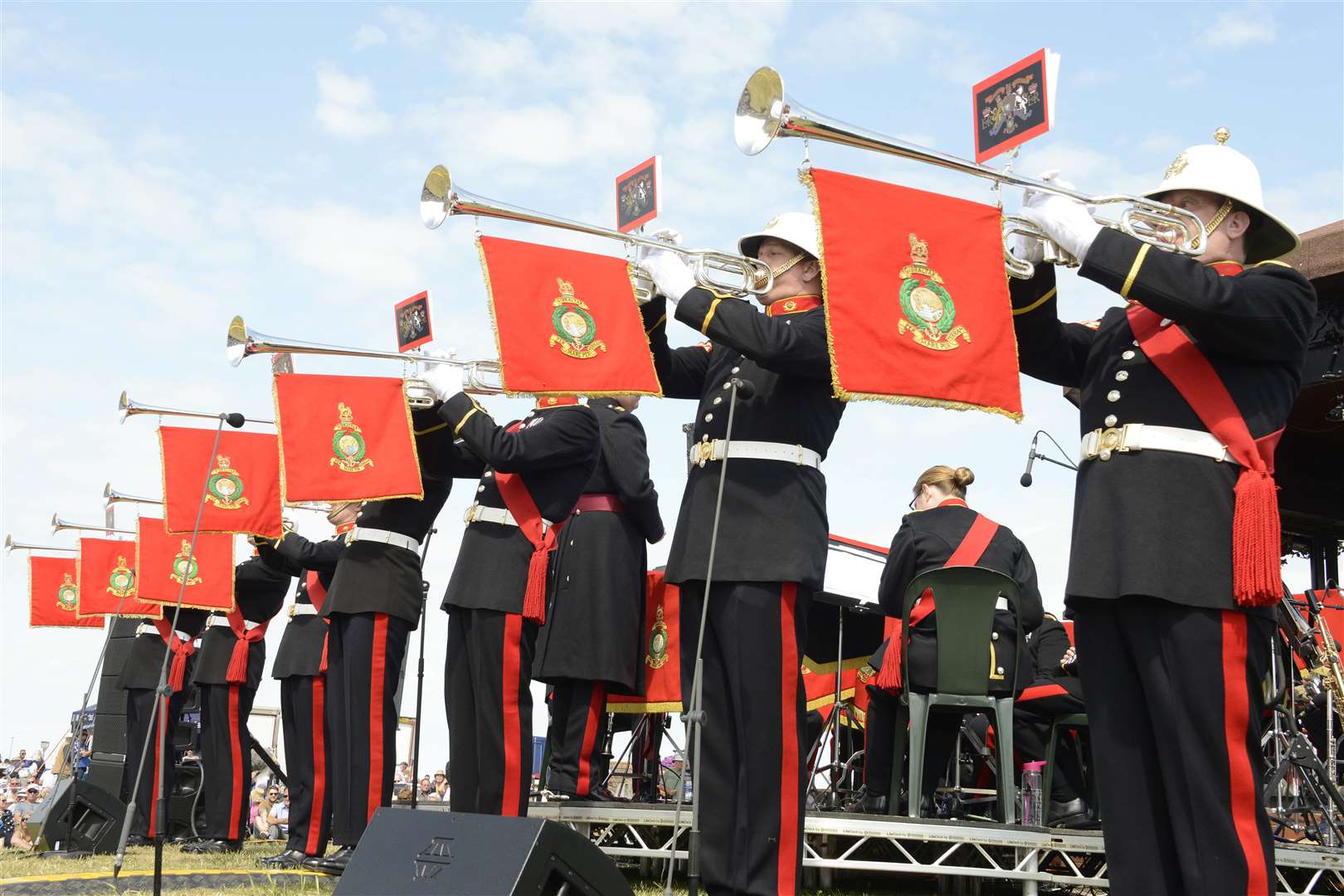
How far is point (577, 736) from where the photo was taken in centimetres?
660

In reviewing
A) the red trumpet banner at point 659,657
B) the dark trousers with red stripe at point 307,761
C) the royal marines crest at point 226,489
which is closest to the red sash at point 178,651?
the dark trousers with red stripe at point 307,761

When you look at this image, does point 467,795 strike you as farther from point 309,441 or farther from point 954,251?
point 954,251

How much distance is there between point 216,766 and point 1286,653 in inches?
254

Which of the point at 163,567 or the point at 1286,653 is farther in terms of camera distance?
the point at 163,567

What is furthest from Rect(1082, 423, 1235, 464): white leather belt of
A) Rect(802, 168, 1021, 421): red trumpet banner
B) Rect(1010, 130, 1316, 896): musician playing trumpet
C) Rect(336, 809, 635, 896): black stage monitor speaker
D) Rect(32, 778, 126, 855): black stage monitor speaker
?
Rect(32, 778, 126, 855): black stage monitor speaker

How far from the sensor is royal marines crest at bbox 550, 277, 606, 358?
17.0 ft

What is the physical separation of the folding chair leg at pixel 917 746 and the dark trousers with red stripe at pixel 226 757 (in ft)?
15.6

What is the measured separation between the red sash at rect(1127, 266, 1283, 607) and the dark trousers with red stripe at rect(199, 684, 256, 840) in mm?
7014

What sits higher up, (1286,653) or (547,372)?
(547,372)

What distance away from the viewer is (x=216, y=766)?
8781mm

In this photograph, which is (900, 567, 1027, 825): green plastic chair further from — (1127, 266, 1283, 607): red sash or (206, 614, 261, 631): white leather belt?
(206, 614, 261, 631): white leather belt

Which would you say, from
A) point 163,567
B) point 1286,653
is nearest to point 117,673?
point 163,567

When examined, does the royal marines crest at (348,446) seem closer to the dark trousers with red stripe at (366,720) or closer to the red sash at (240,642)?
the dark trousers with red stripe at (366,720)

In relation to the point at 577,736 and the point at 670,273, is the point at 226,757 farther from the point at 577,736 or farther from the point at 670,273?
the point at 670,273
